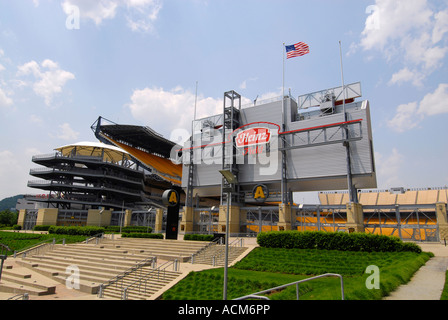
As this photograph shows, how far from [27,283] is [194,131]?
39.5m

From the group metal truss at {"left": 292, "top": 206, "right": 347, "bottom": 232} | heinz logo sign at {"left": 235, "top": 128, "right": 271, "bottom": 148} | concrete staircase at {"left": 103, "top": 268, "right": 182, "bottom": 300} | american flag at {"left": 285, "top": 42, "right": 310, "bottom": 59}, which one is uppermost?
american flag at {"left": 285, "top": 42, "right": 310, "bottom": 59}

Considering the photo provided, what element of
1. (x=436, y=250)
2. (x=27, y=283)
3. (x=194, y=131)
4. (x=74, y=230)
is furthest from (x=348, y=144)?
(x=74, y=230)

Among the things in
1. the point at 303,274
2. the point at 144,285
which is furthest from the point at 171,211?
the point at 303,274

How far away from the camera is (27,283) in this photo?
21062 mm

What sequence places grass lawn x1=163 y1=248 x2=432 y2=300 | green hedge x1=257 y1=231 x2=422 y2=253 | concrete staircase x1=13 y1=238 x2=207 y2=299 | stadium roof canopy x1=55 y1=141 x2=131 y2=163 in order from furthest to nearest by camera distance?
1. stadium roof canopy x1=55 y1=141 x2=131 y2=163
2. green hedge x1=257 y1=231 x2=422 y2=253
3. concrete staircase x1=13 y1=238 x2=207 y2=299
4. grass lawn x1=163 y1=248 x2=432 y2=300

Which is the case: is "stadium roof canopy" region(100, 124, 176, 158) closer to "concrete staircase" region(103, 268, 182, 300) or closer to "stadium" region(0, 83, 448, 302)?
"stadium" region(0, 83, 448, 302)

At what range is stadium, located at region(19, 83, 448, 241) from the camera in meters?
39.8

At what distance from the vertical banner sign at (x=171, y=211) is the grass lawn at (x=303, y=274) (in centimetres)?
1332

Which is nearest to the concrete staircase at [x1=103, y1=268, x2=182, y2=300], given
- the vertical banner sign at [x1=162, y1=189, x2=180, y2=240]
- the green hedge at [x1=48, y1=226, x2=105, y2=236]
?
the vertical banner sign at [x1=162, y1=189, x2=180, y2=240]

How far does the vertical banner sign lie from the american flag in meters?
25.6

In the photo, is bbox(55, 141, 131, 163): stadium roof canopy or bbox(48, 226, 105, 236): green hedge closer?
bbox(48, 226, 105, 236): green hedge

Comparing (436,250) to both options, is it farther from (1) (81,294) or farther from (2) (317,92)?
(1) (81,294)

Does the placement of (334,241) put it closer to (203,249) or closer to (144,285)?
(203,249)

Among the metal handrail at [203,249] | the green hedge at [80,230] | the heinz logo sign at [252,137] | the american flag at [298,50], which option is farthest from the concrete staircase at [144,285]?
the american flag at [298,50]
